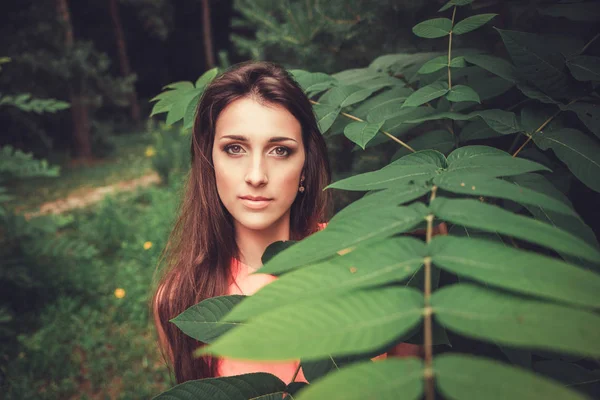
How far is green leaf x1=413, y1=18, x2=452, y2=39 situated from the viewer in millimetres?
983

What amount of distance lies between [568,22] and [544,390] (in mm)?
1230

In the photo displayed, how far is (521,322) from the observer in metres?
0.34

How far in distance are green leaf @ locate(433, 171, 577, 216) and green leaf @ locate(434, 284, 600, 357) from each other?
17 cm

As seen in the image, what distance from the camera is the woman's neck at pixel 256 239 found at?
4.56 feet

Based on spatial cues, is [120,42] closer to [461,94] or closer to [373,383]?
[461,94]

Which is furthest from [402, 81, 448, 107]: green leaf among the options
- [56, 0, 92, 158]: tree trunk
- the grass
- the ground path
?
[56, 0, 92, 158]: tree trunk

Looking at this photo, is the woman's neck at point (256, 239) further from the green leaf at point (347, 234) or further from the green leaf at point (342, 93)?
the green leaf at point (347, 234)

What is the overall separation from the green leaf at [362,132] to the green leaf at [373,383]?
627 mm

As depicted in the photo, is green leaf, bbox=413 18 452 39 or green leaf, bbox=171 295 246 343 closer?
green leaf, bbox=171 295 246 343

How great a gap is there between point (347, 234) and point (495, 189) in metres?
0.22

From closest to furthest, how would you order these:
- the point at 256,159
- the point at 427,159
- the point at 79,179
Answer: the point at 427,159, the point at 256,159, the point at 79,179

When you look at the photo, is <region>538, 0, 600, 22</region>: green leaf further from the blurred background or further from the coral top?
the coral top

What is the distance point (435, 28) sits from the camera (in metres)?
1.00

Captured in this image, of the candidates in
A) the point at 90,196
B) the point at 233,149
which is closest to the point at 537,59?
the point at 233,149
